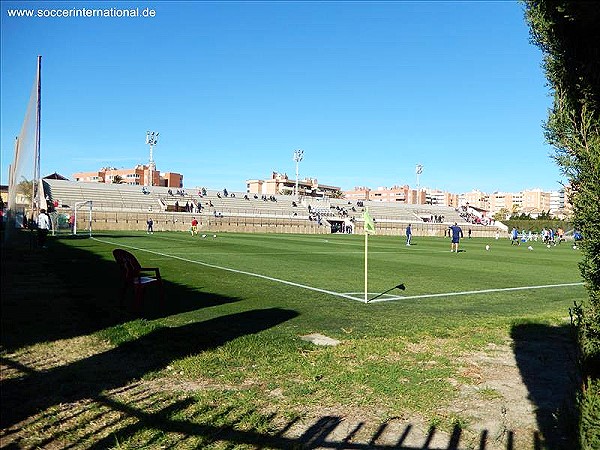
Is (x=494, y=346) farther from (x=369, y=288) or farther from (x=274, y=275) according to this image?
(x=274, y=275)

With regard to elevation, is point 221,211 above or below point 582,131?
below

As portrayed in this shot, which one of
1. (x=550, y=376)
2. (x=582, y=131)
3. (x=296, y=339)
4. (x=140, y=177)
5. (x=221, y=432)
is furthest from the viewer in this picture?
(x=140, y=177)

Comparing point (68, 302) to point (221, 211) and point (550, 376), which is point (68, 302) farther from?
point (221, 211)

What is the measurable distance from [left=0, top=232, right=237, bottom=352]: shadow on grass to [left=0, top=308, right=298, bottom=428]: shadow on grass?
115cm

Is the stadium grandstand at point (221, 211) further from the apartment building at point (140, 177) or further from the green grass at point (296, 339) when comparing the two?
the apartment building at point (140, 177)

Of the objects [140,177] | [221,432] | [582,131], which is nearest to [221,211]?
[221,432]

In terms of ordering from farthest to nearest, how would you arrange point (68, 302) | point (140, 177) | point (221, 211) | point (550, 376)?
point (140, 177), point (221, 211), point (68, 302), point (550, 376)

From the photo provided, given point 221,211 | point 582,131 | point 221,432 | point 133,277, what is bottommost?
point 221,432

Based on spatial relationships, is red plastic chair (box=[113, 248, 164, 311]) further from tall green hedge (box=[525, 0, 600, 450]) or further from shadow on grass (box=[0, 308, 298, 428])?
tall green hedge (box=[525, 0, 600, 450])

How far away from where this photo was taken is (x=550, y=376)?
596 centimetres

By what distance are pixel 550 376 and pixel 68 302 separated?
27.2 feet

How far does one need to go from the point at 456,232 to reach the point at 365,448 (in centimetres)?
2934

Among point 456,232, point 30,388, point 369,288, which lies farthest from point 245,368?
point 456,232

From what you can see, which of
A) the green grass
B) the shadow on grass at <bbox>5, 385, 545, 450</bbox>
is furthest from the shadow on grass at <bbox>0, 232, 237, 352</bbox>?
the shadow on grass at <bbox>5, 385, 545, 450</bbox>
